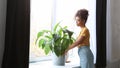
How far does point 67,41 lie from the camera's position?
98.6 inches

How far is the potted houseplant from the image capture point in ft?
8.09

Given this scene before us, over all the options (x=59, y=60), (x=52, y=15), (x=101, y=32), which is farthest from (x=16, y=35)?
(x=101, y=32)

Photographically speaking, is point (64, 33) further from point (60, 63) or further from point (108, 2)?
point (108, 2)

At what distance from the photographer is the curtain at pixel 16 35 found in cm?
194

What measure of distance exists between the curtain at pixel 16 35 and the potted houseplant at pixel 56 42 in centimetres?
45

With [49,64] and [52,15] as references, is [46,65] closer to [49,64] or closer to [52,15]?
[49,64]

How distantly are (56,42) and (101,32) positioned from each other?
90cm

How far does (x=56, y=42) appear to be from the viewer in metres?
2.47

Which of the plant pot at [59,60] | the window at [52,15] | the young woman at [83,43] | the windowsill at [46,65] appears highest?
the window at [52,15]

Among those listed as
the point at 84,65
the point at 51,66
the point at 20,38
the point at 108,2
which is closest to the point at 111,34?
the point at 108,2

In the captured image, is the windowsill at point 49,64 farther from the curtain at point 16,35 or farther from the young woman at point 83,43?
the curtain at point 16,35

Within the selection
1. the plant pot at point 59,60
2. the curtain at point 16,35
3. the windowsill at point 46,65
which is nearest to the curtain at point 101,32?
the windowsill at point 46,65

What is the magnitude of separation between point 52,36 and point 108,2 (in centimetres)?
127

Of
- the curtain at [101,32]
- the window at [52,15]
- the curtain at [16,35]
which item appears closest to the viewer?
the curtain at [16,35]
